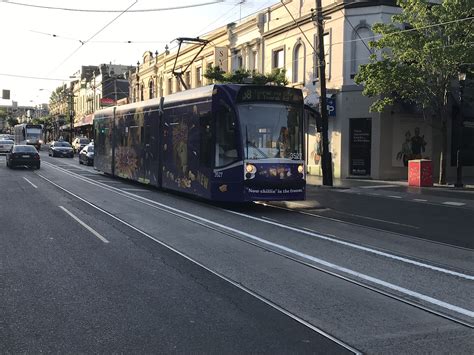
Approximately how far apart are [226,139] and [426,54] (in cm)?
1138

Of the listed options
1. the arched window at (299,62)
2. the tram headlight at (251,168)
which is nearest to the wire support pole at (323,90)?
the arched window at (299,62)

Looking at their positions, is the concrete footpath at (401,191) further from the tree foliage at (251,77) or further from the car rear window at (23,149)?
the car rear window at (23,149)

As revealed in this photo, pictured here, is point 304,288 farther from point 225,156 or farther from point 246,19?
point 246,19

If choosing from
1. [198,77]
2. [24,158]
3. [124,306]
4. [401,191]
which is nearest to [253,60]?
[198,77]

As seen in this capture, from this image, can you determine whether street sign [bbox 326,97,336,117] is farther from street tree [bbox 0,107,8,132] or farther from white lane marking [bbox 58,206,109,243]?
street tree [bbox 0,107,8,132]

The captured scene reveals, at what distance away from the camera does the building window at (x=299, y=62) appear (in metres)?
29.5

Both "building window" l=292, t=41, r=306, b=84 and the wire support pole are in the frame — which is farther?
"building window" l=292, t=41, r=306, b=84

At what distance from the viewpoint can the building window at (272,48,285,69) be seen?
103 ft

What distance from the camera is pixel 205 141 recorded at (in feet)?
47.8

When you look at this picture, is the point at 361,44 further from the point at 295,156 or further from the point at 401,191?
the point at 295,156

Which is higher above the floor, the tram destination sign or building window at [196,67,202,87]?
building window at [196,67,202,87]

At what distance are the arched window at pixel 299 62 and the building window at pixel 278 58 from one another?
3.86 feet

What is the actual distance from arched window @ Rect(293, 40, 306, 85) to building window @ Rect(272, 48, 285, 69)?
1.18 meters

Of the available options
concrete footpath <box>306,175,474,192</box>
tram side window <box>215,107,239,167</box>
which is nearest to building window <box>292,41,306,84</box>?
concrete footpath <box>306,175,474,192</box>
